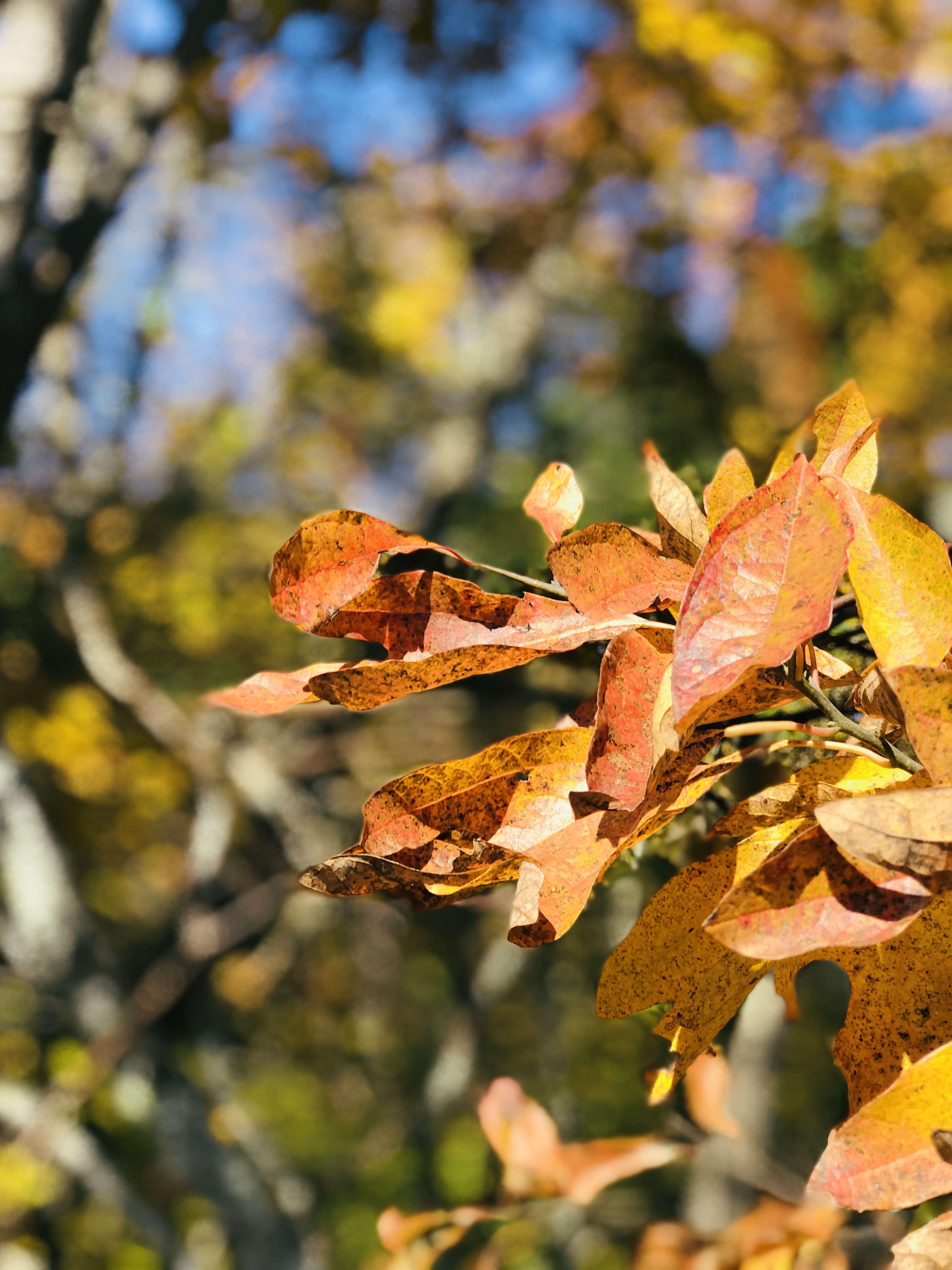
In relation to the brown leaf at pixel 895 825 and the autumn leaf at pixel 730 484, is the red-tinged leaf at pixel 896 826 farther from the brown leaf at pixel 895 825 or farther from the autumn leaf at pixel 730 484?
the autumn leaf at pixel 730 484

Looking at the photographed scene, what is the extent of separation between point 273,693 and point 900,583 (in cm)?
19

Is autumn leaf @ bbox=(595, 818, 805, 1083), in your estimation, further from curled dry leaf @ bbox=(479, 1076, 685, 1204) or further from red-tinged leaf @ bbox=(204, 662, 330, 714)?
curled dry leaf @ bbox=(479, 1076, 685, 1204)

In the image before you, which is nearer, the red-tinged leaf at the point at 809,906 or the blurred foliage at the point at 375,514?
the red-tinged leaf at the point at 809,906

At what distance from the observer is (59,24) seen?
93 centimetres

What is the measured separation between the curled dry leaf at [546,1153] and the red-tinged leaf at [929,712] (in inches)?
20.5

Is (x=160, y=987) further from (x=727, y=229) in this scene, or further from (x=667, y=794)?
(x=727, y=229)

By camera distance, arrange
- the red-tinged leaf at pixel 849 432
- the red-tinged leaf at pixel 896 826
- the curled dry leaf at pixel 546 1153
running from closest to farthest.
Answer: the red-tinged leaf at pixel 896 826 < the red-tinged leaf at pixel 849 432 < the curled dry leaf at pixel 546 1153

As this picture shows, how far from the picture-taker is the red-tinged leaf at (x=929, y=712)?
0.54 ft

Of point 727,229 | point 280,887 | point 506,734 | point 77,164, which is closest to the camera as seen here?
point 77,164

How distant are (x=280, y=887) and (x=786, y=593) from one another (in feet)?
5.34

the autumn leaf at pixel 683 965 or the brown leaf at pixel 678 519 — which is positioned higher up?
the brown leaf at pixel 678 519

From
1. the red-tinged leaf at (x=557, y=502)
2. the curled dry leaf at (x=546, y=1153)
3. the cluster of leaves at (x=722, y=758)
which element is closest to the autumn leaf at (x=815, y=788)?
the cluster of leaves at (x=722, y=758)

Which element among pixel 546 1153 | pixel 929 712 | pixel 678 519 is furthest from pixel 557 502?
pixel 546 1153

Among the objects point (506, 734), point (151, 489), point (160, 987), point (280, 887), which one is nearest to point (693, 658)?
point (506, 734)
